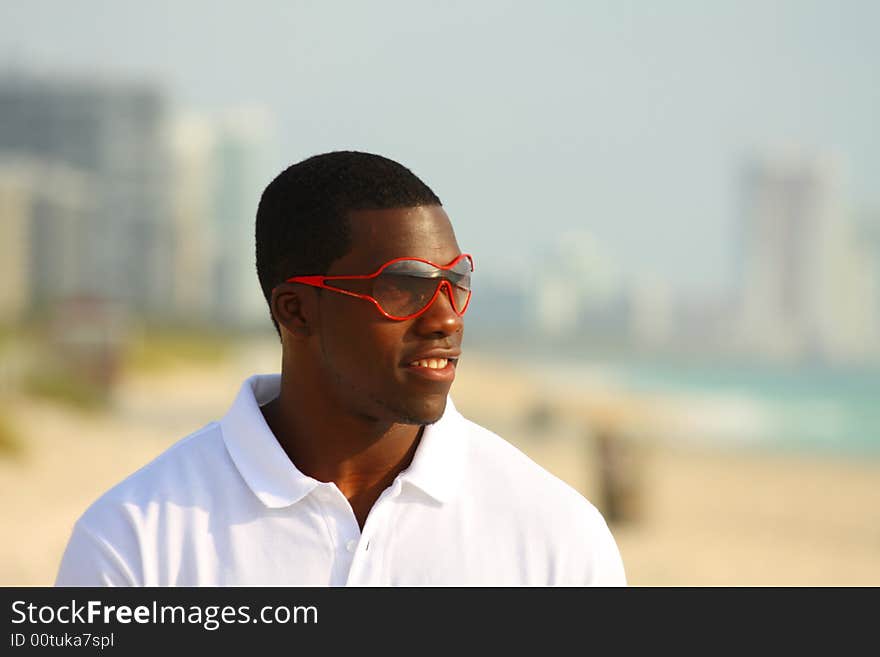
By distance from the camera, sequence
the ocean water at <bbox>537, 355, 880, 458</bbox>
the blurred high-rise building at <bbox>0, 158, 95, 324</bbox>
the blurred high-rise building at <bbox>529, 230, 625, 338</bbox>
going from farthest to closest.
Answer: the blurred high-rise building at <bbox>529, 230, 625, 338</bbox>, the blurred high-rise building at <bbox>0, 158, 95, 324</bbox>, the ocean water at <bbox>537, 355, 880, 458</bbox>

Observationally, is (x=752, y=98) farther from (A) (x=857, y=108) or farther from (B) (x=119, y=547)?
(B) (x=119, y=547)

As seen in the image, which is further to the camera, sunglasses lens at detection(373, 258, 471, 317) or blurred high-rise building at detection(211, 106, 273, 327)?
blurred high-rise building at detection(211, 106, 273, 327)

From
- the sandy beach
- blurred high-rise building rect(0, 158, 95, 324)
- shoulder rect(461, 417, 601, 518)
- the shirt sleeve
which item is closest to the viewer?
the shirt sleeve

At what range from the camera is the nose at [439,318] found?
8.16 feet

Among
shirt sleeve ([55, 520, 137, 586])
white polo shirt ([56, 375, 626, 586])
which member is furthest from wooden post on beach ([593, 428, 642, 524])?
shirt sleeve ([55, 520, 137, 586])

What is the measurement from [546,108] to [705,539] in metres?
81.8

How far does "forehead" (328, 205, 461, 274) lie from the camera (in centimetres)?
246

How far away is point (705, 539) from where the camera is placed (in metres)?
18.2

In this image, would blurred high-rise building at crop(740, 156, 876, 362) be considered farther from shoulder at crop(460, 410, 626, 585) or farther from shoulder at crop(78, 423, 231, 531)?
shoulder at crop(78, 423, 231, 531)

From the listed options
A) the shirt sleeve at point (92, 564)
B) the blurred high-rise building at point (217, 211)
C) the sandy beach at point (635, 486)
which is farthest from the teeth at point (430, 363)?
the blurred high-rise building at point (217, 211)

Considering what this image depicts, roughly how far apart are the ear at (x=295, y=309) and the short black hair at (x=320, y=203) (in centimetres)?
3

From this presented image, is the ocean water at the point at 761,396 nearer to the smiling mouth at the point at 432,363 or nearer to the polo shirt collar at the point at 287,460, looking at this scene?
the polo shirt collar at the point at 287,460
